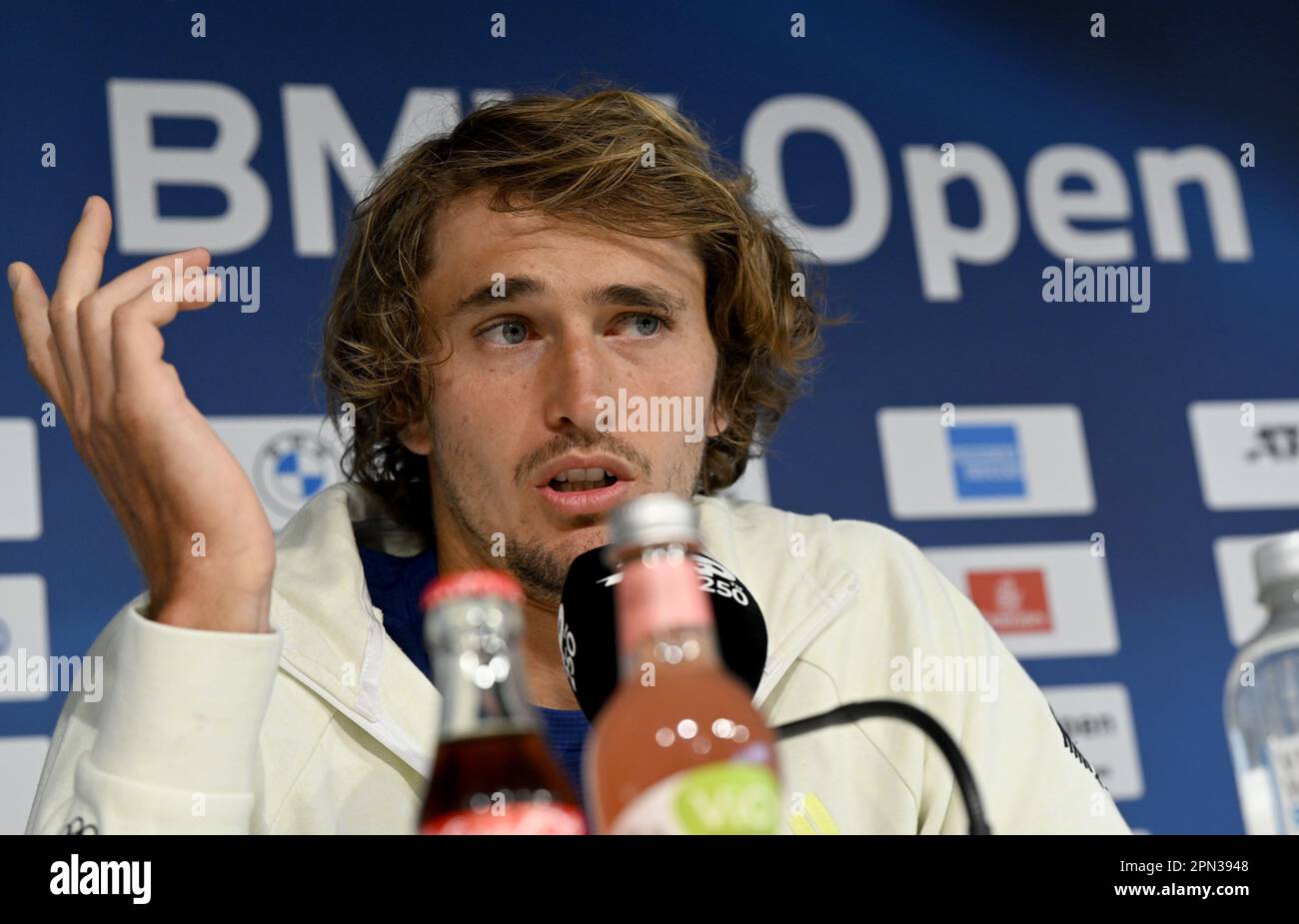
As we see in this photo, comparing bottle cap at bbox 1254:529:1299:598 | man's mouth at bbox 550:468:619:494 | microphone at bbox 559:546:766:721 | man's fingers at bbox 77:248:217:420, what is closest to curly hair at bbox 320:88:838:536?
man's mouth at bbox 550:468:619:494

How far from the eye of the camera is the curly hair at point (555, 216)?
4.61ft

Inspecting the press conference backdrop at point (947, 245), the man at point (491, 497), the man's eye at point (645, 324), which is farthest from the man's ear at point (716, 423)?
the press conference backdrop at point (947, 245)

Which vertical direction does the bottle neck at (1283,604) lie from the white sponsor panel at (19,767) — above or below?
below

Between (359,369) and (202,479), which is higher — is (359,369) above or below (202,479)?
above

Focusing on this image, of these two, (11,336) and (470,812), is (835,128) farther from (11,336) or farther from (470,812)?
(470,812)

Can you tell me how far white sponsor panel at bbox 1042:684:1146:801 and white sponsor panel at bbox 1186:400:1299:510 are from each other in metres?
0.36

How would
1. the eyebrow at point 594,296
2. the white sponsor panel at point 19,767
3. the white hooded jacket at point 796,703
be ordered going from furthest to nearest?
the white sponsor panel at point 19,767 < the eyebrow at point 594,296 < the white hooded jacket at point 796,703

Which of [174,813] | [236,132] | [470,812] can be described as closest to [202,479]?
[174,813]

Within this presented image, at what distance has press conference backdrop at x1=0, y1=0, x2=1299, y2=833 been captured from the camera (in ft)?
6.34

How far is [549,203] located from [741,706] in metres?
0.94

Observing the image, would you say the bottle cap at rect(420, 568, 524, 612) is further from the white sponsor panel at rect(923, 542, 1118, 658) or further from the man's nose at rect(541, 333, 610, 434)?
the white sponsor panel at rect(923, 542, 1118, 658)

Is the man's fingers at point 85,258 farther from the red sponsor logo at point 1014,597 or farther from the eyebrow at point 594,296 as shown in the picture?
the red sponsor logo at point 1014,597
